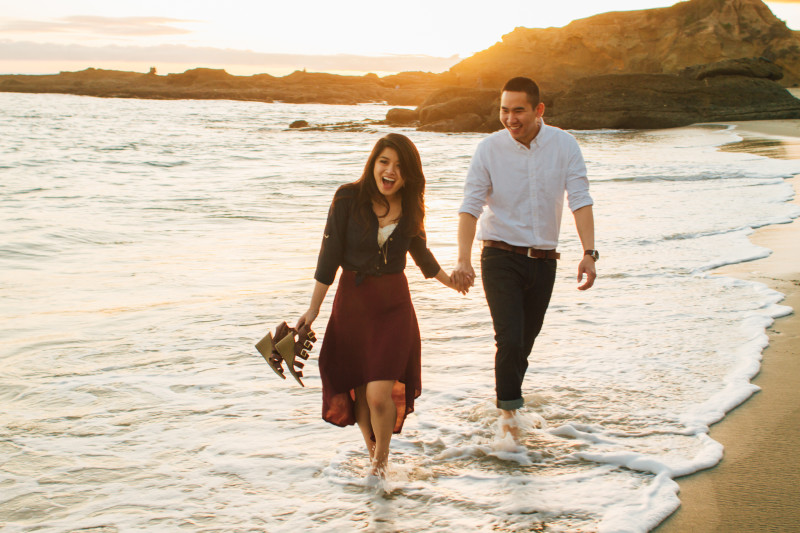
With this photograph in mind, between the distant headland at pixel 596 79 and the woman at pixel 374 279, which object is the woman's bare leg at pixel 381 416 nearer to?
the woman at pixel 374 279

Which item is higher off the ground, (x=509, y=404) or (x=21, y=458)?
(x=509, y=404)

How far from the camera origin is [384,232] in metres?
3.24

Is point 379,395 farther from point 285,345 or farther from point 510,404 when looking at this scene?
point 510,404

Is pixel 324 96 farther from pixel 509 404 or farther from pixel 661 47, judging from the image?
pixel 509 404

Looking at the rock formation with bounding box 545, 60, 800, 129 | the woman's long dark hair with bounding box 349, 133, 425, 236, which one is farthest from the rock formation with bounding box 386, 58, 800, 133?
the woman's long dark hair with bounding box 349, 133, 425, 236

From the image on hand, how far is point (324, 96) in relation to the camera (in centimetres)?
11919

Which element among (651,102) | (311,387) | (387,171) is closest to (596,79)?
(651,102)

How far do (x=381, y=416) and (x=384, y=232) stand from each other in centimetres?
82

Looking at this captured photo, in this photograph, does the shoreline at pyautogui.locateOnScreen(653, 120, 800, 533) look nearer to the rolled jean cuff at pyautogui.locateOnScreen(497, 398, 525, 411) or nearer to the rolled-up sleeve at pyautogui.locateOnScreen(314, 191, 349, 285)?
the rolled jean cuff at pyautogui.locateOnScreen(497, 398, 525, 411)

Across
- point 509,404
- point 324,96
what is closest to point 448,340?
point 509,404

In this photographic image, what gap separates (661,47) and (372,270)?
319 feet

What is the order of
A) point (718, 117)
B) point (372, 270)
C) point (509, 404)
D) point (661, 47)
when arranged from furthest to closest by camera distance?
1. point (661, 47)
2. point (718, 117)
3. point (509, 404)
4. point (372, 270)

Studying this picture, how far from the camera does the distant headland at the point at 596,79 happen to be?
41.8m

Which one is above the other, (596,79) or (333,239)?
(596,79)
